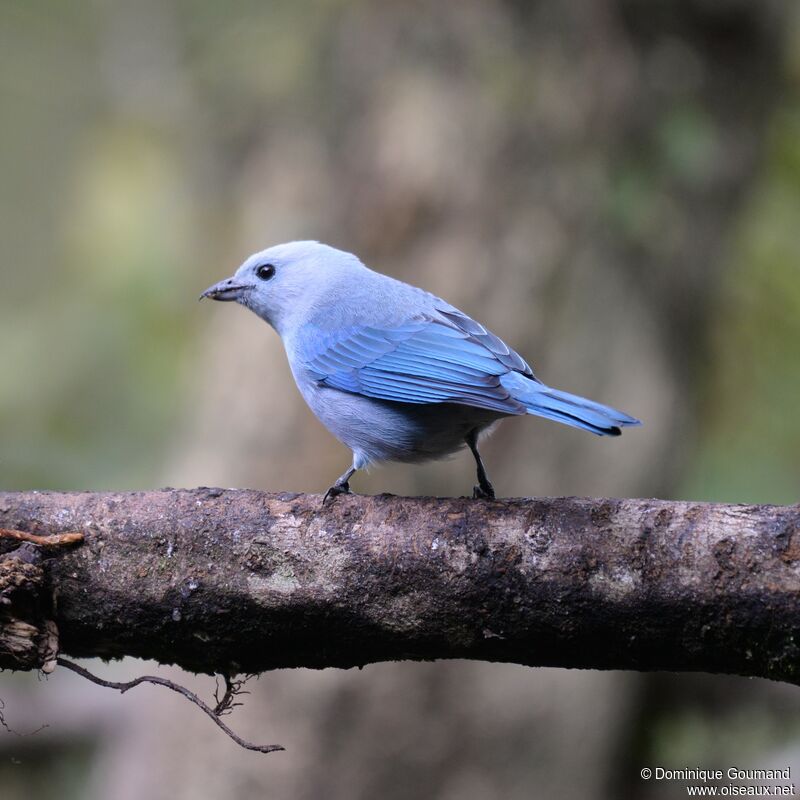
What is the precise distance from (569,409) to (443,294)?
125 inches

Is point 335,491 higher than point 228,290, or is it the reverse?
point 228,290

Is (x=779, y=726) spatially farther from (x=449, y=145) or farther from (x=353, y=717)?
(x=449, y=145)

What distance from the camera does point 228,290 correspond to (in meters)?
4.19

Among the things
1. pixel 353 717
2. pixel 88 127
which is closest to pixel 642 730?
pixel 353 717

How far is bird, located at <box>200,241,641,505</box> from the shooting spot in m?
3.04

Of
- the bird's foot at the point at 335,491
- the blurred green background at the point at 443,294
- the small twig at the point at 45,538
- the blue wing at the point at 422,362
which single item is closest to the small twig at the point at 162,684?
the small twig at the point at 45,538

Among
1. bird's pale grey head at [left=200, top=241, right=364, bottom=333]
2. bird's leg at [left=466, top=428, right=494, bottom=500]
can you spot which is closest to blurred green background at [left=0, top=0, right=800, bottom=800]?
bird's pale grey head at [left=200, top=241, right=364, bottom=333]

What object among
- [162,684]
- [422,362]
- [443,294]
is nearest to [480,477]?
[422,362]

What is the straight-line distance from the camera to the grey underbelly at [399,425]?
10.8 ft

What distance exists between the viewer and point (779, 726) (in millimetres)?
6180

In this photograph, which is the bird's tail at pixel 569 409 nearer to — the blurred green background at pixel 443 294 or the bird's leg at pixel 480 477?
the bird's leg at pixel 480 477

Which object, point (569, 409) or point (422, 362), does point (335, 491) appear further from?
point (569, 409)

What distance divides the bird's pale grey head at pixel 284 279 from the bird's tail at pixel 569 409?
1.21 m

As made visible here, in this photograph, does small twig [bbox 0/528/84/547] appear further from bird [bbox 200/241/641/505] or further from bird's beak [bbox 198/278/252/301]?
bird's beak [bbox 198/278/252/301]
